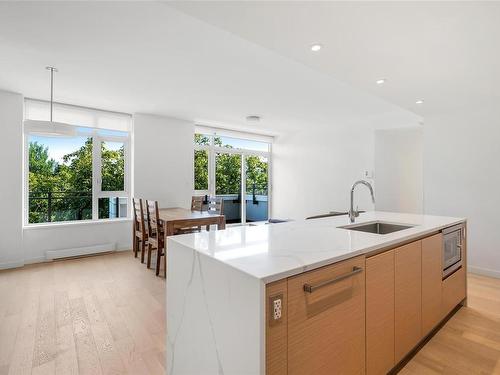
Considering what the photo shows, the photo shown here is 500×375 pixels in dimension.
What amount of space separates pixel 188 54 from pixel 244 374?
2.68 m

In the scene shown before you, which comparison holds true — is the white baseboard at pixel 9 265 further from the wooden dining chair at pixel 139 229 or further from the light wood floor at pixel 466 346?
the light wood floor at pixel 466 346

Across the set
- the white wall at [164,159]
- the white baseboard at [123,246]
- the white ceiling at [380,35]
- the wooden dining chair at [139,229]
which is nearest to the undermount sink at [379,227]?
the white ceiling at [380,35]

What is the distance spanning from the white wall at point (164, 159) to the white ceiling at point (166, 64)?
318 millimetres

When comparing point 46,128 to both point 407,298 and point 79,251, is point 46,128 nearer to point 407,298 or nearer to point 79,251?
point 79,251

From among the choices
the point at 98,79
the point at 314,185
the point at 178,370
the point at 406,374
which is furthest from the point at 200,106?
the point at 406,374

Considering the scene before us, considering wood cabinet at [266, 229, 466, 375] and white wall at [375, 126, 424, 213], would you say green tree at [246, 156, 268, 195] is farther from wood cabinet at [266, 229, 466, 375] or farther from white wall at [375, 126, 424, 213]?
wood cabinet at [266, 229, 466, 375]

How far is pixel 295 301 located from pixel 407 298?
110cm

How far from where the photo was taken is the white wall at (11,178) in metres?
3.88

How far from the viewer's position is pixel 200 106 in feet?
15.4

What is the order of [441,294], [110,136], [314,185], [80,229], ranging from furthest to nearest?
[314,185], [110,136], [80,229], [441,294]

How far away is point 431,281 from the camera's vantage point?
6.84ft

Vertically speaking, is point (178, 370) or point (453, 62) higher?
point (453, 62)

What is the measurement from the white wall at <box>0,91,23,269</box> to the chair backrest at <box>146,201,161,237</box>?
1842mm

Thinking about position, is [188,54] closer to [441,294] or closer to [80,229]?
[441,294]
